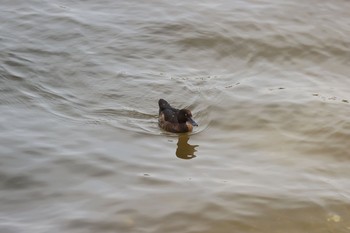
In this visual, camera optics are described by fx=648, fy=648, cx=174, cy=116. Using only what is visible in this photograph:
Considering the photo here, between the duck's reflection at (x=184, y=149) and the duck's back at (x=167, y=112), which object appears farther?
the duck's back at (x=167, y=112)

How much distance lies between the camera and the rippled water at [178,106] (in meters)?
7.18

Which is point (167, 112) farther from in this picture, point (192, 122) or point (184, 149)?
point (184, 149)

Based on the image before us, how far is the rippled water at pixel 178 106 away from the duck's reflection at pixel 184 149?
37 mm

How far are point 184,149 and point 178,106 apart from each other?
2.08 m

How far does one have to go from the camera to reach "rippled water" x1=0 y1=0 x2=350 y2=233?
718 centimetres

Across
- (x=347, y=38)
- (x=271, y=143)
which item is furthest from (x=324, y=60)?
(x=271, y=143)

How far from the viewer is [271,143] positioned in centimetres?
919

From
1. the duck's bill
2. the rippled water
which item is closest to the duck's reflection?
the rippled water

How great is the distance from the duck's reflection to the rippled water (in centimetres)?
4

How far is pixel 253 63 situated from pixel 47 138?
4.91 metres

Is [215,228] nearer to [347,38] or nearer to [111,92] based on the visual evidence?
[111,92]

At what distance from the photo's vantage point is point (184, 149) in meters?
9.27

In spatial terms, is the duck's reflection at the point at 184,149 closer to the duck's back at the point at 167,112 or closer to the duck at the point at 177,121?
the duck at the point at 177,121

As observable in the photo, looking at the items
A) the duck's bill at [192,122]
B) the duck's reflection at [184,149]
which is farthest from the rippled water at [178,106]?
the duck's bill at [192,122]
